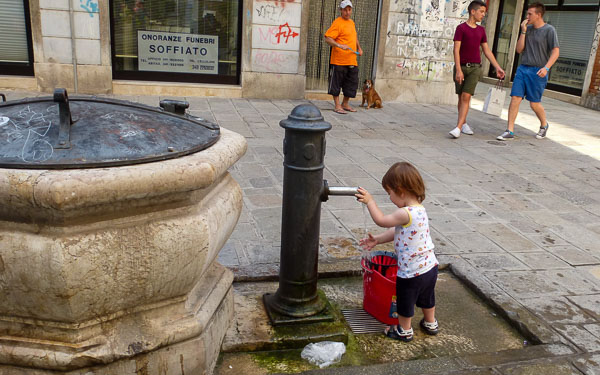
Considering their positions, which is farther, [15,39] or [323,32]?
[323,32]

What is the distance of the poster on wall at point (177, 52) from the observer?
31.7 feet

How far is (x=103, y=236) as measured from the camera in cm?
188

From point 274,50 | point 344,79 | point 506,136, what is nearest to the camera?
point 506,136

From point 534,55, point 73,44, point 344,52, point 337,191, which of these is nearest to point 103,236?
point 337,191

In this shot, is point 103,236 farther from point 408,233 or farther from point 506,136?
point 506,136

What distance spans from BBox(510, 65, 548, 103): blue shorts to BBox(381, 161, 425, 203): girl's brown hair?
18.0 feet

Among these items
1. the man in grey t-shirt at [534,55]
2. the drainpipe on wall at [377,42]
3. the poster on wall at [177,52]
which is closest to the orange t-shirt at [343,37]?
the drainpipe on wall at [377,42]

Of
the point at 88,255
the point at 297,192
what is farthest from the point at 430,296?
the point at 88,255

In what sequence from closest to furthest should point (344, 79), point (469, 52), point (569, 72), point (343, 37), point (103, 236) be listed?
point (103, 236) → point (469, 52) → point (343, 37) → point (344, 79) → point (569, 72)

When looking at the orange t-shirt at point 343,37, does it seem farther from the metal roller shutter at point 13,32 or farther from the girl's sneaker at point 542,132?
the metal roller shutter at point 13,32

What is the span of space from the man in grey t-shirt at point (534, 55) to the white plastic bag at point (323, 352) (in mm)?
5967

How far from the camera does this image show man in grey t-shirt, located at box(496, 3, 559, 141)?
23.3 ft

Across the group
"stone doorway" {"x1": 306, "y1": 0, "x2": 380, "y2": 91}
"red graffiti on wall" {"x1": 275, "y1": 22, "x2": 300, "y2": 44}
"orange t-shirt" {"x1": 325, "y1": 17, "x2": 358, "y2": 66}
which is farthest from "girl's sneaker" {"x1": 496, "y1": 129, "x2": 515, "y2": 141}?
"red graffiti on wall" {"x1": 275, "y1": 22, "x2": 300, "y2": 44}

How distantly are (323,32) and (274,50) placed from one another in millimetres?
1180
